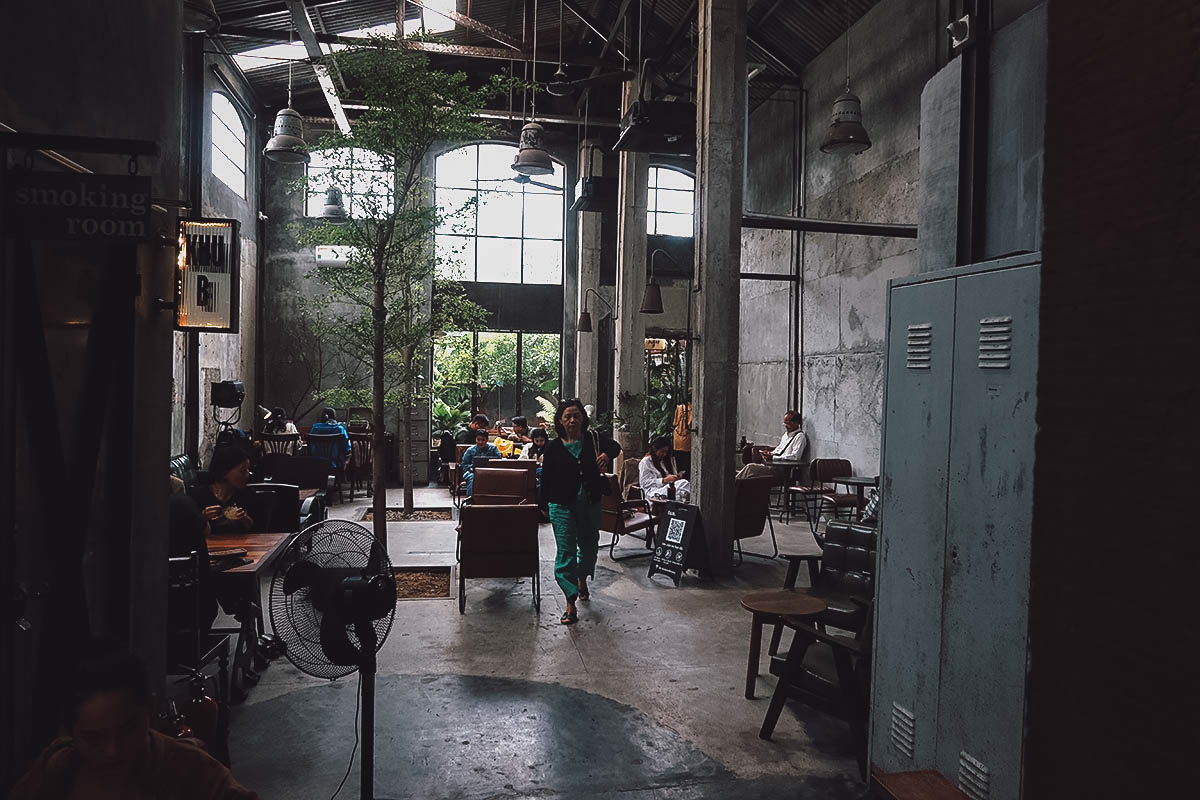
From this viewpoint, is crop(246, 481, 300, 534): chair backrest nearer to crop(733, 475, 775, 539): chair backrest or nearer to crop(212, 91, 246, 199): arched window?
crop(733, 475, 775, 539): chair backrest

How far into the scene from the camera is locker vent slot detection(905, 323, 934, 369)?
10.8 feet

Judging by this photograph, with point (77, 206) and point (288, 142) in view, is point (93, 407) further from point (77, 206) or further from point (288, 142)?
point (288, 142)

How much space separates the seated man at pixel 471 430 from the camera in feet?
40.3

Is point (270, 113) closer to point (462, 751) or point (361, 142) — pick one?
point (361, 142)

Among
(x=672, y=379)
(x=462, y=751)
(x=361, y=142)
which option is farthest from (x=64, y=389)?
(x=672, y=379)

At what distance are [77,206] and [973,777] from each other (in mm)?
3536

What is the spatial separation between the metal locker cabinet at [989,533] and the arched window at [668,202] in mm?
14210

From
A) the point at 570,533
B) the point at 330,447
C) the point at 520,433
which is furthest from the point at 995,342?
the point at 330,447

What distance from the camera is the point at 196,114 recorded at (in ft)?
37.7

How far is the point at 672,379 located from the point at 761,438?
78.3 inches

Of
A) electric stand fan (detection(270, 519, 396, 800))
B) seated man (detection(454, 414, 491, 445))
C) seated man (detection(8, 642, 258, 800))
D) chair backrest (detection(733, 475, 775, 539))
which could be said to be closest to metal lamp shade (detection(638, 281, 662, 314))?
seated man (detection(454, 414, 491, 445))

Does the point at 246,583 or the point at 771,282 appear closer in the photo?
the point at 246,583

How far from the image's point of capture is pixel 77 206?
242 cm

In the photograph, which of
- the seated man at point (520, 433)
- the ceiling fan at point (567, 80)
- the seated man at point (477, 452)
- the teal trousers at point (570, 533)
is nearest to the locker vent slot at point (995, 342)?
the teal trousers at point (570, 533)
